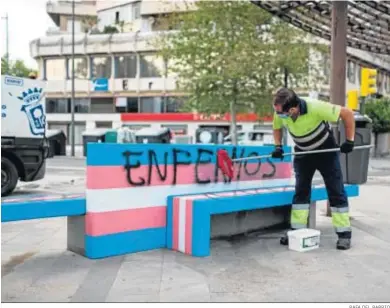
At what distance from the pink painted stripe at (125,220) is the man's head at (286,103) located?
175 centimetres

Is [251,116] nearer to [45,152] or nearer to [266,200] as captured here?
[45,152]

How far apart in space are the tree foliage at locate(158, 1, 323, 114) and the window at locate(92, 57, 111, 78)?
19.4m

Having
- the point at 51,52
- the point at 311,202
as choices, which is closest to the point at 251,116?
the point at 51,52

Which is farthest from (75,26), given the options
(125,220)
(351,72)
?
(125,220)

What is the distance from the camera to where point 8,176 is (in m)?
10.7

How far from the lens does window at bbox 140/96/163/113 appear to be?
1742 inches

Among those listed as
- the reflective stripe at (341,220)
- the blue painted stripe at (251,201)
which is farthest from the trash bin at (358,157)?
the reflective stripe at (341,220)

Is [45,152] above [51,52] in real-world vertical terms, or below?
below

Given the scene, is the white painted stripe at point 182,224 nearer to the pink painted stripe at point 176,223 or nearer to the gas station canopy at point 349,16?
the pink painted stripe at point 176,223

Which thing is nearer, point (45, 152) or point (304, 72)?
point (45, 152)

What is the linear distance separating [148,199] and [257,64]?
20.4 m

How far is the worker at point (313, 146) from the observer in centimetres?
585

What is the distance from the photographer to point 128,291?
433cm

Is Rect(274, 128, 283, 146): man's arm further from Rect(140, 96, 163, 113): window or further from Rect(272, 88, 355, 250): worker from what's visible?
Rect(140, 96, 163, 113): window
